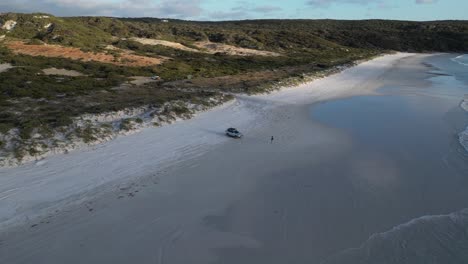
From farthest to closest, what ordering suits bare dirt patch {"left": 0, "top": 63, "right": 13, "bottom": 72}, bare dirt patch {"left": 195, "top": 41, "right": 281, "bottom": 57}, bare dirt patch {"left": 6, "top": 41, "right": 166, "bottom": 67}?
1. bare dirt patch {"left": 195, "top": 41, "right": 281, "bottom": 57}
2. bare dirt patch {"left": 6, "top": 41, "right": 166, "bottom": 67}
3. bare dirt patch {"left": 0, "top": 63, "right": 13, "bottom": 72}

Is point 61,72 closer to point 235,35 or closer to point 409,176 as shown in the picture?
point 409,176

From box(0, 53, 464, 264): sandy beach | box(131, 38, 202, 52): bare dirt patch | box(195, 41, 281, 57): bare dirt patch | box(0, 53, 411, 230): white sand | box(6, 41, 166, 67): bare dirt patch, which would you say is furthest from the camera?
box(195, 41, 281, 57): bare dirt patch

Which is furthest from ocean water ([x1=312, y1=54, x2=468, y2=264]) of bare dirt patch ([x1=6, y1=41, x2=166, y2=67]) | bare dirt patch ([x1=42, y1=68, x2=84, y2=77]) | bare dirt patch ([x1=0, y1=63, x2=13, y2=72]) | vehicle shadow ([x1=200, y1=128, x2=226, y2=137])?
bare dirt patch ([x1=0, y1=63, x2=13, y2=72])

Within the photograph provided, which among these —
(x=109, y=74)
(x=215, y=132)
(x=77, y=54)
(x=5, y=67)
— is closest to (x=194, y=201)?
(x=215, y=132)

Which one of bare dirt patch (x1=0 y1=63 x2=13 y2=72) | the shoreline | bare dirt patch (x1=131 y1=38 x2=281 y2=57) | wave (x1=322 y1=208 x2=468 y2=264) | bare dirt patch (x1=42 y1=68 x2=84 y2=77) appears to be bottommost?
wave (x1=322 y1=208 x2=468 y2=264)

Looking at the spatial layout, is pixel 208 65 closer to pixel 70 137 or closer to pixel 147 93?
pixel 147 93

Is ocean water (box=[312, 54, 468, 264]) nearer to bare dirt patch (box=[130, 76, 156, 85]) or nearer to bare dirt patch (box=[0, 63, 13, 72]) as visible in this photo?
bare dirt patch (box=[130, 76, 156, 85])

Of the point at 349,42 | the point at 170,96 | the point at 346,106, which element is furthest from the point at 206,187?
the point at 349,42

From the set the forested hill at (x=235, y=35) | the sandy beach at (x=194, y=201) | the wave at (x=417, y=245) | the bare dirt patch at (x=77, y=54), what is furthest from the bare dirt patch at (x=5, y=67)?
the wave at (x=417, y=245)
